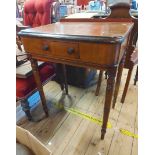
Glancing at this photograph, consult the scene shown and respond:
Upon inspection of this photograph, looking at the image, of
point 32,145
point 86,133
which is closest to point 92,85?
point 86,133

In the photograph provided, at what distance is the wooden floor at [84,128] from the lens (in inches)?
45.0

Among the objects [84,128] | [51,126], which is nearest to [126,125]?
[84,128]

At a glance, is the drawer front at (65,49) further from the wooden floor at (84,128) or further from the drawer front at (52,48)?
the wooden floor at (84,128)

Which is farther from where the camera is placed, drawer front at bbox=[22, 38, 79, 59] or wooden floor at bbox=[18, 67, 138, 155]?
wooden floor at bbox=[18, 67, 138, 155]

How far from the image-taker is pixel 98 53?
0.83 m

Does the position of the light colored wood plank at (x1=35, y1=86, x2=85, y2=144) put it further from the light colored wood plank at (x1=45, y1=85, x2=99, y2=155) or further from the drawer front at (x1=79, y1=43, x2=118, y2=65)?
the drawer front at (x1=79, y1=43, x2=118, y2=65)

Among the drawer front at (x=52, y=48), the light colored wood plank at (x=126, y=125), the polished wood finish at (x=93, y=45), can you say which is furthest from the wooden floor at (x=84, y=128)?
the drawer front at (x=52, y=48)

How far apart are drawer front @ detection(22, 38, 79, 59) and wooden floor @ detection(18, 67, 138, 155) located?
66 cm

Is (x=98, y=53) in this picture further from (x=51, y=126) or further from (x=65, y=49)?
(x=51, y=126)

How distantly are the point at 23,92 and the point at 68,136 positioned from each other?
0.49m

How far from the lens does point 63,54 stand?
94 cm

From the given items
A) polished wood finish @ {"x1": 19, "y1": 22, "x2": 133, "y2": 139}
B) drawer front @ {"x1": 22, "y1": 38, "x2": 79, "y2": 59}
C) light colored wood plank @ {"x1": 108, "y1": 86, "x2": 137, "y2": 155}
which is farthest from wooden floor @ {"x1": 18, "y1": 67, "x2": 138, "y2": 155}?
drawer front @ {"x1": 22, "y1": 38, "x2": 79, "y2": 59}

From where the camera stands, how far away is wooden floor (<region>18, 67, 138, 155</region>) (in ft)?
3.75
